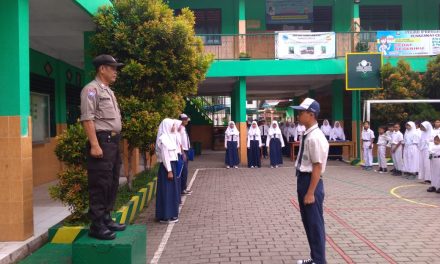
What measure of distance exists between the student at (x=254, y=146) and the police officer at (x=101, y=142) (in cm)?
1135

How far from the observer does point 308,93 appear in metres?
23.0

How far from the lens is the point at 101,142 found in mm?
4500

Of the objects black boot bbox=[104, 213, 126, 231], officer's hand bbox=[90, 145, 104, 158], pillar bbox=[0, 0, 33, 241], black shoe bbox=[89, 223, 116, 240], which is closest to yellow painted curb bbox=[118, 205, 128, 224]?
pillar bbox=[0, 0, 33, 241]

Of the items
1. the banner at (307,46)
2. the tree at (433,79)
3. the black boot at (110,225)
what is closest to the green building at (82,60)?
the banner at (307,46)

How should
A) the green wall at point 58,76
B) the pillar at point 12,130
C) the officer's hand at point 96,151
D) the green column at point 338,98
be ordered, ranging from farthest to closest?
the green column at point 338,98
the green wall at point 58,76
the pillar at point 12,130
the officer's hand at point 96,151

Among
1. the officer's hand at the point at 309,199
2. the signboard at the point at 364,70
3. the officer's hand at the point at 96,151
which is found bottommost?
the officer's hand at the point at 309,199

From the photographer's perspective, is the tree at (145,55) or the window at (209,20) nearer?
the tree at (145,55)

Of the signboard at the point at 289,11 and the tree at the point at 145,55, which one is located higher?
the signboard at the point at 289,11

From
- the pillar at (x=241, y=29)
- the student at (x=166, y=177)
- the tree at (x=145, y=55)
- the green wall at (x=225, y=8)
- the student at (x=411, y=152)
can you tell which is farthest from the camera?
the green wall at (x=225, y=8)

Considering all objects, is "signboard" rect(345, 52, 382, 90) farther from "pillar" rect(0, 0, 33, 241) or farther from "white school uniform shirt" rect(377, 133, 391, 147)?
"pillar" rect(0, 0, 33, 241)

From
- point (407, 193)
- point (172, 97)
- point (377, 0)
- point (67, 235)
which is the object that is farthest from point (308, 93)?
point (67, 235)

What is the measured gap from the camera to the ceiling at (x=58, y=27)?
7.37 metres

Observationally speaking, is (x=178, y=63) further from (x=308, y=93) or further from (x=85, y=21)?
(x=308, y=93)

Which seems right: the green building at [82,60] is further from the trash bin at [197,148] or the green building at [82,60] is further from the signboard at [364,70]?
the trash bin at [197,148]
